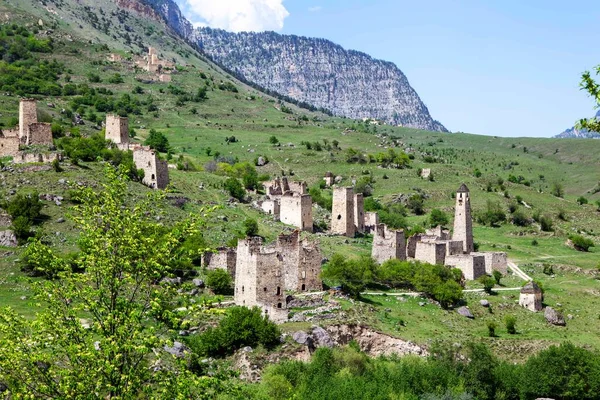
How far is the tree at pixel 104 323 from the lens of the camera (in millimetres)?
16109

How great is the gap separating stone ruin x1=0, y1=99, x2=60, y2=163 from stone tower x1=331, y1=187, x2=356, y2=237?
22059 millimetres

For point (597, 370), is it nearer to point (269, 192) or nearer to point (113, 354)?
point (113, 354)

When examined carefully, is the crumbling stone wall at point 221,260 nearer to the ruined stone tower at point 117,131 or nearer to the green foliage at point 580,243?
the ruined stone tower at point 117,131

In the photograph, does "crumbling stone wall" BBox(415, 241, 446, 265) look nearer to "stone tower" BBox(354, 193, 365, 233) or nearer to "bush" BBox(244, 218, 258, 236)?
"stone tower" BBox(354, 193, 365, 233)

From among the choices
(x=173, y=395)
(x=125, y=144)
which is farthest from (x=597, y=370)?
(x=125, y=144)

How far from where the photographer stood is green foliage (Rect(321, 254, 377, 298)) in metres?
47.7

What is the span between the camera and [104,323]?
16828 millimetres

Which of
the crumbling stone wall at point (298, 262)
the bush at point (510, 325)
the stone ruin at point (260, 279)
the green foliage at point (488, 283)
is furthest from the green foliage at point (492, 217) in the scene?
the stone ruin at point (260, 279)

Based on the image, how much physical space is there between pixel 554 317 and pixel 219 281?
21.5 metres

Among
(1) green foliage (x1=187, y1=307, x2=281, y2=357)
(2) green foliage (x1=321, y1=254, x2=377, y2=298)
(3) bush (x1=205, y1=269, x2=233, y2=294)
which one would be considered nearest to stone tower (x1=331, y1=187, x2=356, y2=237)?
(2) green foliage (x1=321, y1=254, x2=377, y2=298)

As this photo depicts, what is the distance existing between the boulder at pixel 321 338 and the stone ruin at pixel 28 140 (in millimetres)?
28108

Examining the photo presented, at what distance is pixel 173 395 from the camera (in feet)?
53.4

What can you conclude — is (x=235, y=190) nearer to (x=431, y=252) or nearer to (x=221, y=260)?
(x=431, y=252)

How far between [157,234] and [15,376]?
170 inches
